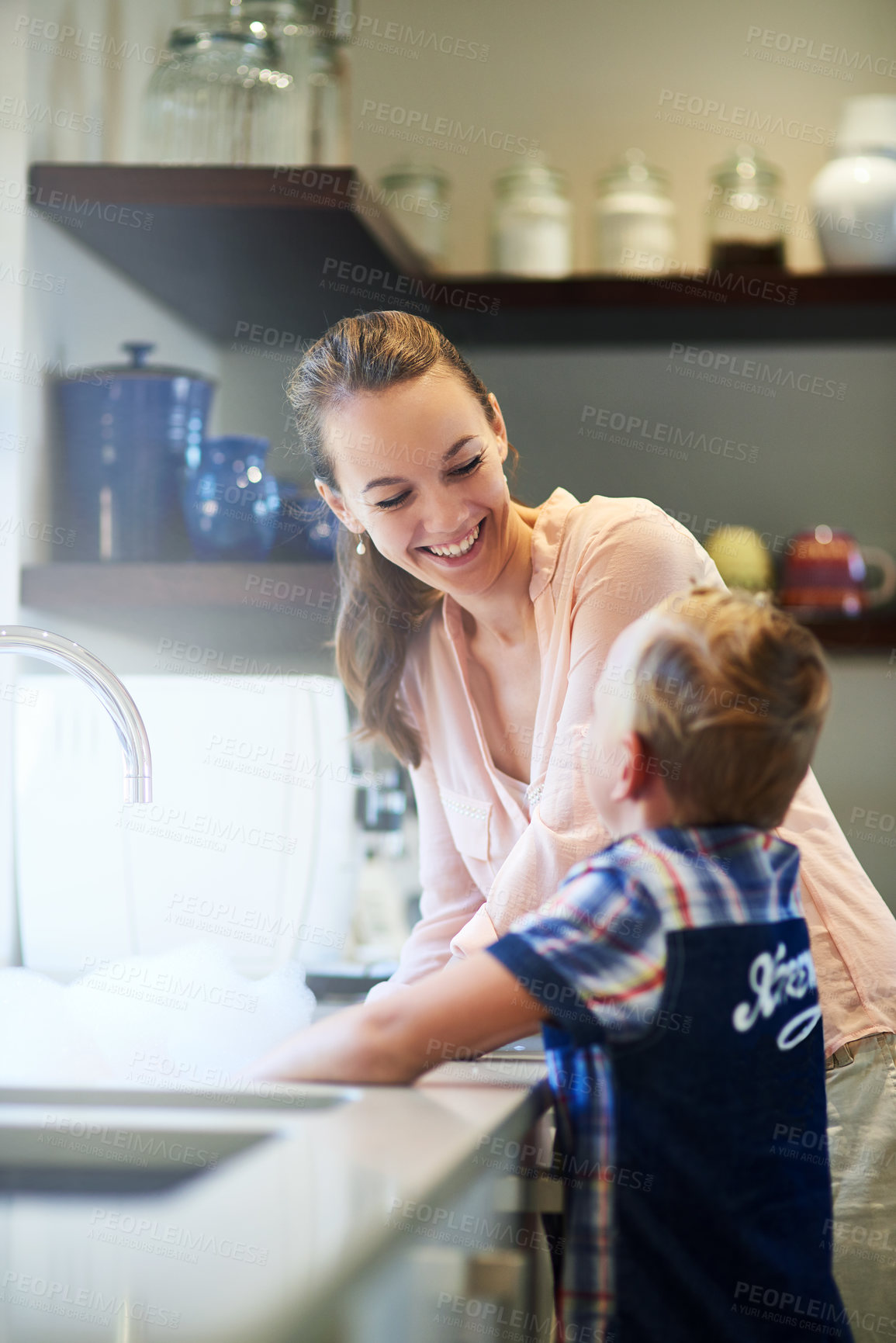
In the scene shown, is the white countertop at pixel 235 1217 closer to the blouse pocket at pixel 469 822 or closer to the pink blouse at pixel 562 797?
the pink blouse at pixel 562 797

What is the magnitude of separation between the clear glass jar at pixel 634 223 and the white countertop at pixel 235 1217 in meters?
1.59

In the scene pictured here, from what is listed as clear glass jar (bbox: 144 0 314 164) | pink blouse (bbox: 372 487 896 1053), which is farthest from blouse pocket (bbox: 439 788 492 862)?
clear glass jar (bbox: 144 0 314 164)

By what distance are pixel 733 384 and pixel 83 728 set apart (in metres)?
1.33

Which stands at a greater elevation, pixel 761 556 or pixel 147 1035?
pixel 761 556

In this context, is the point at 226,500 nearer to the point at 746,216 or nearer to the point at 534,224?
the point at 534,224

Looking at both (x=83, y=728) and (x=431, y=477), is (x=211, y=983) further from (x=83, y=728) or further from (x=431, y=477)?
(x=431, y=477)

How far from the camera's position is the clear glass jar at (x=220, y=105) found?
1679 mm

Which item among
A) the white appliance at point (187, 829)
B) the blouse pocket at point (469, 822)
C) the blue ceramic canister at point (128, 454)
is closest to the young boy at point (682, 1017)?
the blouse pocket at point (469, 822)

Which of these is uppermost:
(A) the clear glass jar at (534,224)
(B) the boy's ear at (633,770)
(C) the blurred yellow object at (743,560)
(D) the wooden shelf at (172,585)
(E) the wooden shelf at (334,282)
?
(A) the clear glass jar at (534,224)

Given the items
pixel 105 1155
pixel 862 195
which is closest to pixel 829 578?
pixel 862 195

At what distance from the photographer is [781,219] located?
6.74 ft

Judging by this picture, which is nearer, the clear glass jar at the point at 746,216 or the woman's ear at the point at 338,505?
the woman's ear at the point at 338,505

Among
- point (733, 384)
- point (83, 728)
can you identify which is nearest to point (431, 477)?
point (83, 728)

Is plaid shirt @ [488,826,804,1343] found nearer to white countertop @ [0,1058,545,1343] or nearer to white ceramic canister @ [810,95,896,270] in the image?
white countertop @ [0,1058,545,1343]
